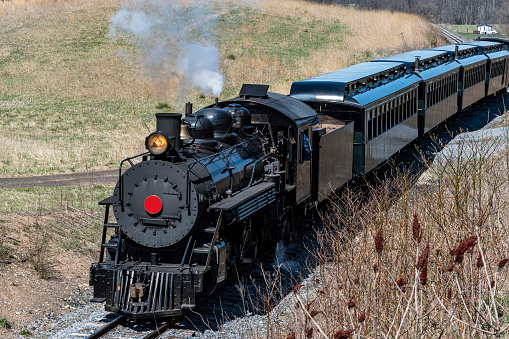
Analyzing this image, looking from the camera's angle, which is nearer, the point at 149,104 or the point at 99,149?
the point at 99,149

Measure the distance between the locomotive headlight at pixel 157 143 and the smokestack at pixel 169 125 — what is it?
9.1 inches

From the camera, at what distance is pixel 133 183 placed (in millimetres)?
9961

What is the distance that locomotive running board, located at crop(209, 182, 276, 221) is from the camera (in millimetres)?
9773

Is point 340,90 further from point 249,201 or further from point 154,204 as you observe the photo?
point 154,204

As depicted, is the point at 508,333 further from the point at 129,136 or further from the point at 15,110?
the point at 15,110

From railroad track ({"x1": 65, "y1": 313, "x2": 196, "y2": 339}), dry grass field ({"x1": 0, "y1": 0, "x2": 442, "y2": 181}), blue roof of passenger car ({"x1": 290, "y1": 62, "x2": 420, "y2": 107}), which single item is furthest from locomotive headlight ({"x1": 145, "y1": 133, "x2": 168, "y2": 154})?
dry grass field ({"x1": 0, "y1": 0, "x2": 442, "y2": 181})

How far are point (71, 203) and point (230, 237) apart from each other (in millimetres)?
6904

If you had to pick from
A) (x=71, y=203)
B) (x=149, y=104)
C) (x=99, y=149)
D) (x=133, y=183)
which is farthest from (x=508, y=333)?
(x=149, y=104)

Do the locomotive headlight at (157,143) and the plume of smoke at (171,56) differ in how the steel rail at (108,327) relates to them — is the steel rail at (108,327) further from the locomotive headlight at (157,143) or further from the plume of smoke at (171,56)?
the plume of smoke at (171,56)

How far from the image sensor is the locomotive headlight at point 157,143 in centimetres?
958

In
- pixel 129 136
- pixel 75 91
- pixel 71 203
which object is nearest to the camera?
pixel 71 203

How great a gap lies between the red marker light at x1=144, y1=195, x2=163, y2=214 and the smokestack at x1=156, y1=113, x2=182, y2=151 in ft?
2.85

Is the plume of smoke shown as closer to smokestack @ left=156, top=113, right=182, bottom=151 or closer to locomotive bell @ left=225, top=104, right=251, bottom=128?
locomotive bell @ left=225, top=104, right=251, bottom=128

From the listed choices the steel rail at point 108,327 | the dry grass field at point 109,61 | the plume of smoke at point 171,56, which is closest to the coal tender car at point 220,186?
the steel rail at point 108,327
